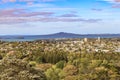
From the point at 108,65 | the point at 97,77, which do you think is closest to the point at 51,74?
the point at 97,77

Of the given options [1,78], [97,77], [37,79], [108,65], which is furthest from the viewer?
[108,65]

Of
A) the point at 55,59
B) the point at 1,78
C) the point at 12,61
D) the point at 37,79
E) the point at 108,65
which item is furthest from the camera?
the point at 55,59

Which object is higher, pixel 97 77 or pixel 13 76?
pixel 13 76

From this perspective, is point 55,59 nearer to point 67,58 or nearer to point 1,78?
point 67,58

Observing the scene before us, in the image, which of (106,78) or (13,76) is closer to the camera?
(13,76)

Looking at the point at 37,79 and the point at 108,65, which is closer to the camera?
the point at 37,79

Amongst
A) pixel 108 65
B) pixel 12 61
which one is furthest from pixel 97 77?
pixel 12 61

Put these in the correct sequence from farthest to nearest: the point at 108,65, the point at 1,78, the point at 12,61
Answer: the point at 108,65
the point at 12,61
the point at 1,78

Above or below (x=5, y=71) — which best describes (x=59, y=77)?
below

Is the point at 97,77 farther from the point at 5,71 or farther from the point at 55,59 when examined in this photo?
the point at 55,59
